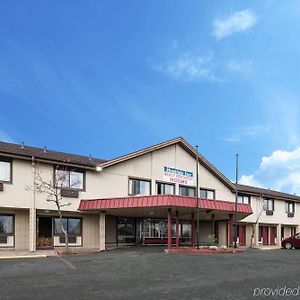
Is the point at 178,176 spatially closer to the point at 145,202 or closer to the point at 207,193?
the point at 207,193

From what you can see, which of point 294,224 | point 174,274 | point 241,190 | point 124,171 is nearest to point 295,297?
point 174,274

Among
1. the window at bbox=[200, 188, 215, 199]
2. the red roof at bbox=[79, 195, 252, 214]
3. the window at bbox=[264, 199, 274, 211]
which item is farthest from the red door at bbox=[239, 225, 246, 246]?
the red roof at bbox=[79, 195, 252, 214]

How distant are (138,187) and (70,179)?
5.84 meters

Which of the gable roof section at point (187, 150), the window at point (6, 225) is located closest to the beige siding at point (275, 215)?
the gable roof section at point (187, 150)

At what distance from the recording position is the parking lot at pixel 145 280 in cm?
1106

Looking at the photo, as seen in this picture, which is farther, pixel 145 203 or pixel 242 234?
pixel 242 234

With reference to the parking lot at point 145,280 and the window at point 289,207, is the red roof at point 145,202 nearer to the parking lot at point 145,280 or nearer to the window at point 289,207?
the parking lot at point 145,280

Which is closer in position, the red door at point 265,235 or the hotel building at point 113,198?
the hotel building at point 113,198

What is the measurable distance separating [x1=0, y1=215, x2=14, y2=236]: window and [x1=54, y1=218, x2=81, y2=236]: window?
9.78ft

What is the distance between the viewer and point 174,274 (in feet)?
48.1

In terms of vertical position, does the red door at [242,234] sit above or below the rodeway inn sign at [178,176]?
below

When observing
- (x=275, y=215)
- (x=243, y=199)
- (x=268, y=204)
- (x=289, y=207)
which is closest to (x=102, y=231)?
(x=243, y=199)

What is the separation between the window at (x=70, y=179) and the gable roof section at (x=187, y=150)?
1737 millimetres

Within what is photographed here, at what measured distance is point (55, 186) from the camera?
2692 centimetres
